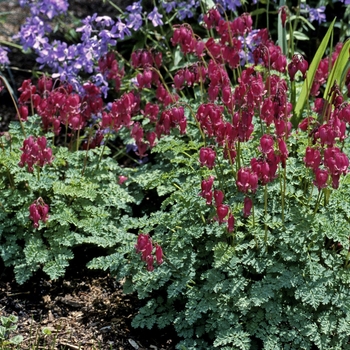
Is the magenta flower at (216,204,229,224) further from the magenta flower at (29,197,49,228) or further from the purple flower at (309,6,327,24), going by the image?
the purple flower at (309,6,327,24)

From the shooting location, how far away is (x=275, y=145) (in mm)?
3795

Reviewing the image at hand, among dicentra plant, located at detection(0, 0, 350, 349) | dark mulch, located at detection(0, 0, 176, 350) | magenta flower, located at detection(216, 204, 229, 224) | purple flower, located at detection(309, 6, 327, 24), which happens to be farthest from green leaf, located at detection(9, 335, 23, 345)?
purple flower, located at detection(309, 6, 327, 24)

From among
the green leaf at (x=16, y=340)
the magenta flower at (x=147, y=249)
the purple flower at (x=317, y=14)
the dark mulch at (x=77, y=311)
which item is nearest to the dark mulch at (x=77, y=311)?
the dark mulch at (x=77, y=311)

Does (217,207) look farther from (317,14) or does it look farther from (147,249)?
(317,14)

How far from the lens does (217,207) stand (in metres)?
3.24

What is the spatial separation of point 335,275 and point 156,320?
925 mm

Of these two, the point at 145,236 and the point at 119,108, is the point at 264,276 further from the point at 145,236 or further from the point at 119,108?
the point at 119,108

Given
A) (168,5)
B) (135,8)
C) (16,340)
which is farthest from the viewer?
(168,5)

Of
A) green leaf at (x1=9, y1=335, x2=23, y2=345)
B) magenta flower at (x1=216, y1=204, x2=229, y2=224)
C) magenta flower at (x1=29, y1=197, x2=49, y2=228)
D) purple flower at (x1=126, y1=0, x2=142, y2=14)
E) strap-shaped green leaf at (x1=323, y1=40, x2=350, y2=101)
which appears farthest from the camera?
purple flower at (x1=126, y1=0, x2=142, y2=14)

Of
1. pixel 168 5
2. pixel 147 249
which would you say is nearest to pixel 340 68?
pixel 168 5

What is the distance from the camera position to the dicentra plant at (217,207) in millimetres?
3311

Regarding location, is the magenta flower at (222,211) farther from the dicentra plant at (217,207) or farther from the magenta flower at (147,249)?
the magenta flower at (147,249)

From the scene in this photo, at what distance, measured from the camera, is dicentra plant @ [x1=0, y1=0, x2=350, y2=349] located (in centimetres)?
331

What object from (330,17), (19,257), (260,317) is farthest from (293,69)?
(330,17)
